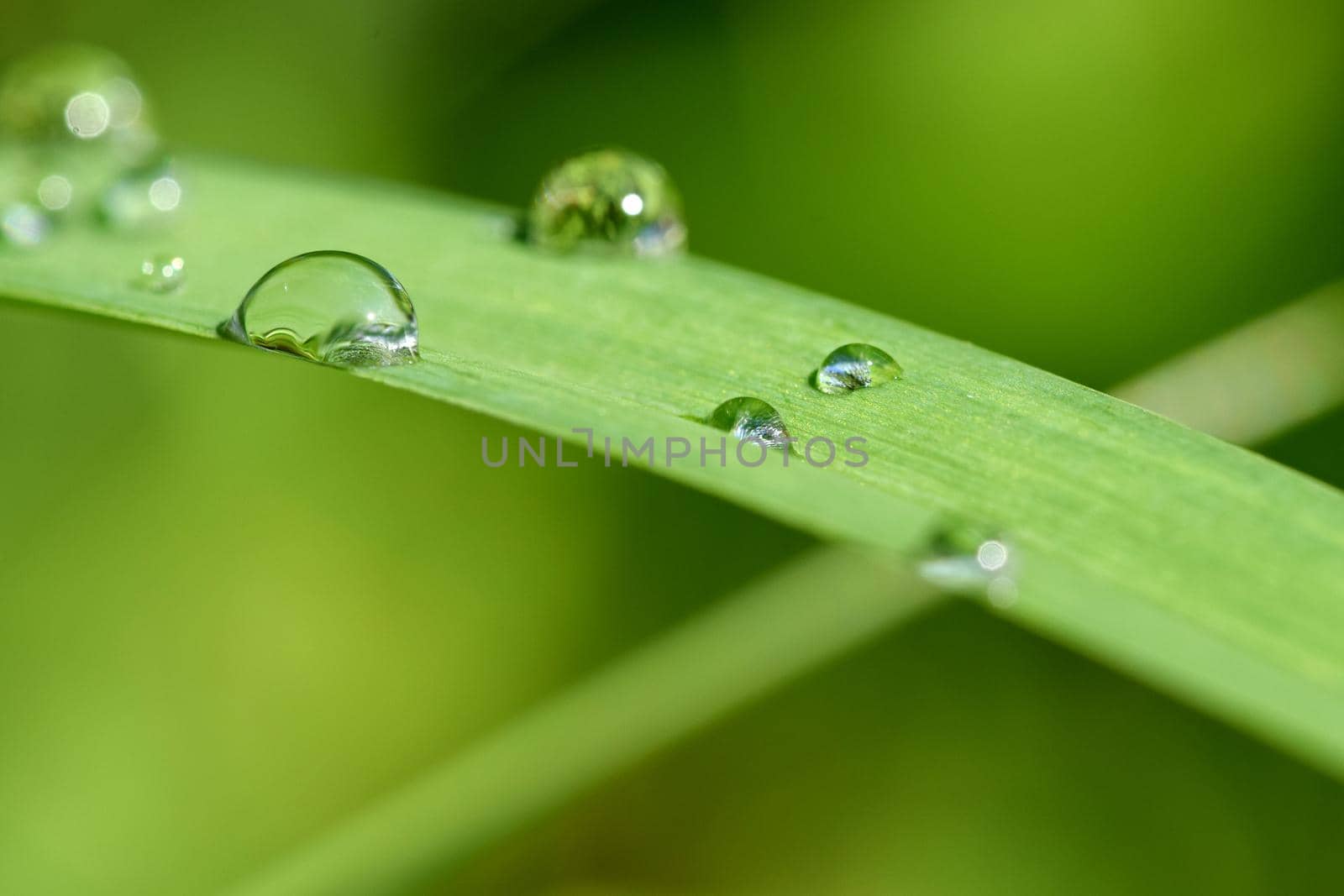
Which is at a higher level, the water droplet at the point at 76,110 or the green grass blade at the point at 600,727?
the water droplet at the point at 76,110

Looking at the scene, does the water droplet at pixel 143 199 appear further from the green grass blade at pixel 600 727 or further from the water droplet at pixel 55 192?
the green grass blade at pixel 600 727

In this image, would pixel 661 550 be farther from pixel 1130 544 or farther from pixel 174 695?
pixel 1130 544

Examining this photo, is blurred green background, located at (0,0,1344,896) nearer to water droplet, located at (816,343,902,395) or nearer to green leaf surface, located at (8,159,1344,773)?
green leaf surface, located at (8,159,1344,773)

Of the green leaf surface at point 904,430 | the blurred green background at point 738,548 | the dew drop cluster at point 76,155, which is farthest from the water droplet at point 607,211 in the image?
the blurred green background at point 738,548

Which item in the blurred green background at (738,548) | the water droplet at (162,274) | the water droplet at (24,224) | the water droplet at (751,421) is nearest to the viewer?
the water droplet at (751,421)

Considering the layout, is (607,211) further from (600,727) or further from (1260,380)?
(1260,380)

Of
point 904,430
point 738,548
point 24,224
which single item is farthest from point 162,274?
point 738,548
